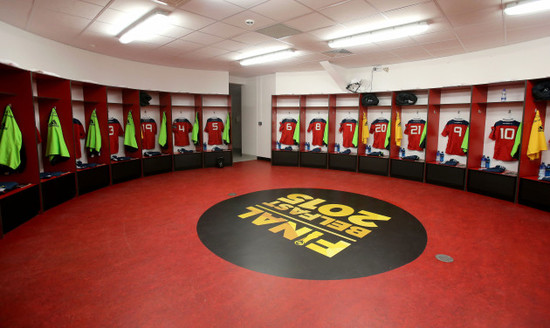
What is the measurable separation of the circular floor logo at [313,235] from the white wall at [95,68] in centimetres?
326

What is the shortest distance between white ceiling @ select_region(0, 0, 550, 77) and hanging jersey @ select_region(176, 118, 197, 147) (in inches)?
80.1

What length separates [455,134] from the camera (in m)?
5.91

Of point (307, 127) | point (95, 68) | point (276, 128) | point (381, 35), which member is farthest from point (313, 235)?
point (276, 128)

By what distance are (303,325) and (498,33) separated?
5.15 m

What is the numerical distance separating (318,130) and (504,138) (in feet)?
13.5

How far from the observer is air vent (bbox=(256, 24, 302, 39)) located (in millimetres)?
4218

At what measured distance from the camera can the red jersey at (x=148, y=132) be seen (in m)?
6.94

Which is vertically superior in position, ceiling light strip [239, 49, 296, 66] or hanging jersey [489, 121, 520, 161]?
ceiling light strip [239, 49, 296, 66]

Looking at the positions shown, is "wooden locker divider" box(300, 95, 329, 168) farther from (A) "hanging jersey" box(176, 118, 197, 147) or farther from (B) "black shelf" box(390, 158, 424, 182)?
(A) "hanging jersey" box(176, 118, 197, 147)

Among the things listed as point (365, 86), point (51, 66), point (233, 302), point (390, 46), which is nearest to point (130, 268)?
point (233, 302)

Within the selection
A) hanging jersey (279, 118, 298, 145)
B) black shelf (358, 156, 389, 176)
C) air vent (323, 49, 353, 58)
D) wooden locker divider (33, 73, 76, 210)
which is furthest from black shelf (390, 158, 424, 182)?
wooden locker divider (33, 73, 76, 210)

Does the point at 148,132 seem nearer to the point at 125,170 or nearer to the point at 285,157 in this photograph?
the point at 125,170

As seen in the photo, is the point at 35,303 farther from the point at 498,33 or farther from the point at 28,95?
the point at 498,33

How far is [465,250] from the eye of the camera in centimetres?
300
